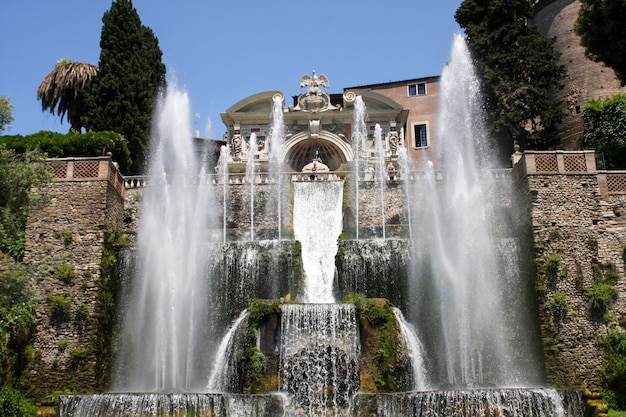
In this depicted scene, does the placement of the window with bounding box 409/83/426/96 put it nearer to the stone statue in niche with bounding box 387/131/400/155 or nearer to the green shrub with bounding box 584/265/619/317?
the stone statue in niche with bounding box 387/131/400/155

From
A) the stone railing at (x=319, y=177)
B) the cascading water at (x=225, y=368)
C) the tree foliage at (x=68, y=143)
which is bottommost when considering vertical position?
the cascading water at (x=225, y=368)

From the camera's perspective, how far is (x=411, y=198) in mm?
26969

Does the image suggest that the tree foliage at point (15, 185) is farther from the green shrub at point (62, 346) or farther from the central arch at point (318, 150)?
the central arch at point (318, 150)

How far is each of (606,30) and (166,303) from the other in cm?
1574

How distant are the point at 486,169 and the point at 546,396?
1127 centimetres

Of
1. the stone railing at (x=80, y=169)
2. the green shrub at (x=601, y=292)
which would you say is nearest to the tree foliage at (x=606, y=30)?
the green shrub at (x=601, y=292)

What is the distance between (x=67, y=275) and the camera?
2081 cm

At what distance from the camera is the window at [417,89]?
136ft

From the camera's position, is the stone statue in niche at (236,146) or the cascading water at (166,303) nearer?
the cascading water at (166,303)

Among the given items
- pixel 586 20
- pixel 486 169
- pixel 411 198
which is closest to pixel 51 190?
pixel 411 198

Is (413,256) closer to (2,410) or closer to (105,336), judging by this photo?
(105,336)

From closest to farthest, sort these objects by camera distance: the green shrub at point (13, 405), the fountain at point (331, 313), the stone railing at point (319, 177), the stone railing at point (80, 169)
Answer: the fountain at point (331, 313)
the green shrub at point (13, 405)
the stone railing at point (80, 169)
the stone railing at point (319, 177)

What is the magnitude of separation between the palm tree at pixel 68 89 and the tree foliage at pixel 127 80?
5.58 ft

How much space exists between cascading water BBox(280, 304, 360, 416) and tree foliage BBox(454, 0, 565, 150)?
48.3 feet
